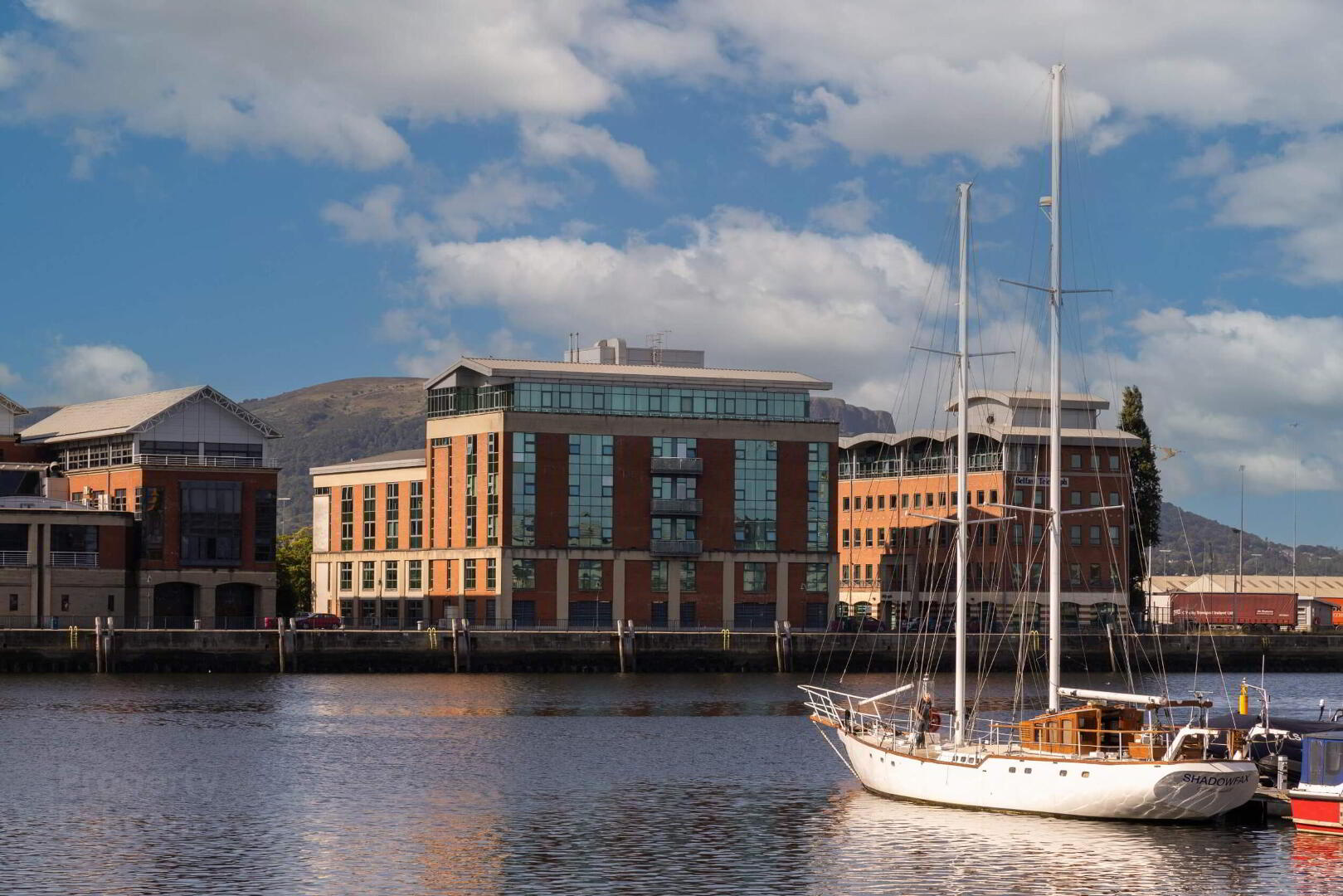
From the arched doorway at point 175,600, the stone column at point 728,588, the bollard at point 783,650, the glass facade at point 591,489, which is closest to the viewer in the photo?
the bollard at point 783,650

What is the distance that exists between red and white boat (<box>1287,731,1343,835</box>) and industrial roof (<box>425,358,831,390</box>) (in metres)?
110

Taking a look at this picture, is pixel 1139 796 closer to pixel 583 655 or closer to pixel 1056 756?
pixel 1056 756

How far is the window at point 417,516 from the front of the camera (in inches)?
6998

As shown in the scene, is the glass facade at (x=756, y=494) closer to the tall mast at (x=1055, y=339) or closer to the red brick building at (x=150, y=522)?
the red brick building at (x=150, y=522)

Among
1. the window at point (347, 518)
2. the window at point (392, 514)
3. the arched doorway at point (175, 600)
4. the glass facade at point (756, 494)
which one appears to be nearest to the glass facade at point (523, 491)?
the glass facade at point (756, 494)

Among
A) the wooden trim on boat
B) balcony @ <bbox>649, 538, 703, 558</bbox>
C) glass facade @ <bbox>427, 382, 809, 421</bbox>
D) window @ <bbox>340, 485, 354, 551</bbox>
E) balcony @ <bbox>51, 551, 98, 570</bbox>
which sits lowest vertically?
the wooden trim on boat

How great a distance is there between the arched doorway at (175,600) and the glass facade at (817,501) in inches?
1971

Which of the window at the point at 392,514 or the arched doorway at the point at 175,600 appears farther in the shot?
the window at the point at 392,514

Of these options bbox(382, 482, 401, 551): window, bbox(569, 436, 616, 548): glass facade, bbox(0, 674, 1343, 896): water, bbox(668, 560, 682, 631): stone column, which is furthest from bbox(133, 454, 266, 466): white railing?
bbox(0, 674, 1343, 896): water

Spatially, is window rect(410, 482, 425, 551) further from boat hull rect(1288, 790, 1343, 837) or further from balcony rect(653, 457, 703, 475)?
boat hull rect(1288, 790, 1343, 837)

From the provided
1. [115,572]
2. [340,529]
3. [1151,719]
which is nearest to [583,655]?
[115,572]

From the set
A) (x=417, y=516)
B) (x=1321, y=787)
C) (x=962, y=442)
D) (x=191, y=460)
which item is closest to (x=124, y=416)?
(x=191, y=460)

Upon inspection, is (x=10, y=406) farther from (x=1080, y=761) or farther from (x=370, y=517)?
(x=1080, y=761)

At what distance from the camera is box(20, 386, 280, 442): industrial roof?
158375mm
